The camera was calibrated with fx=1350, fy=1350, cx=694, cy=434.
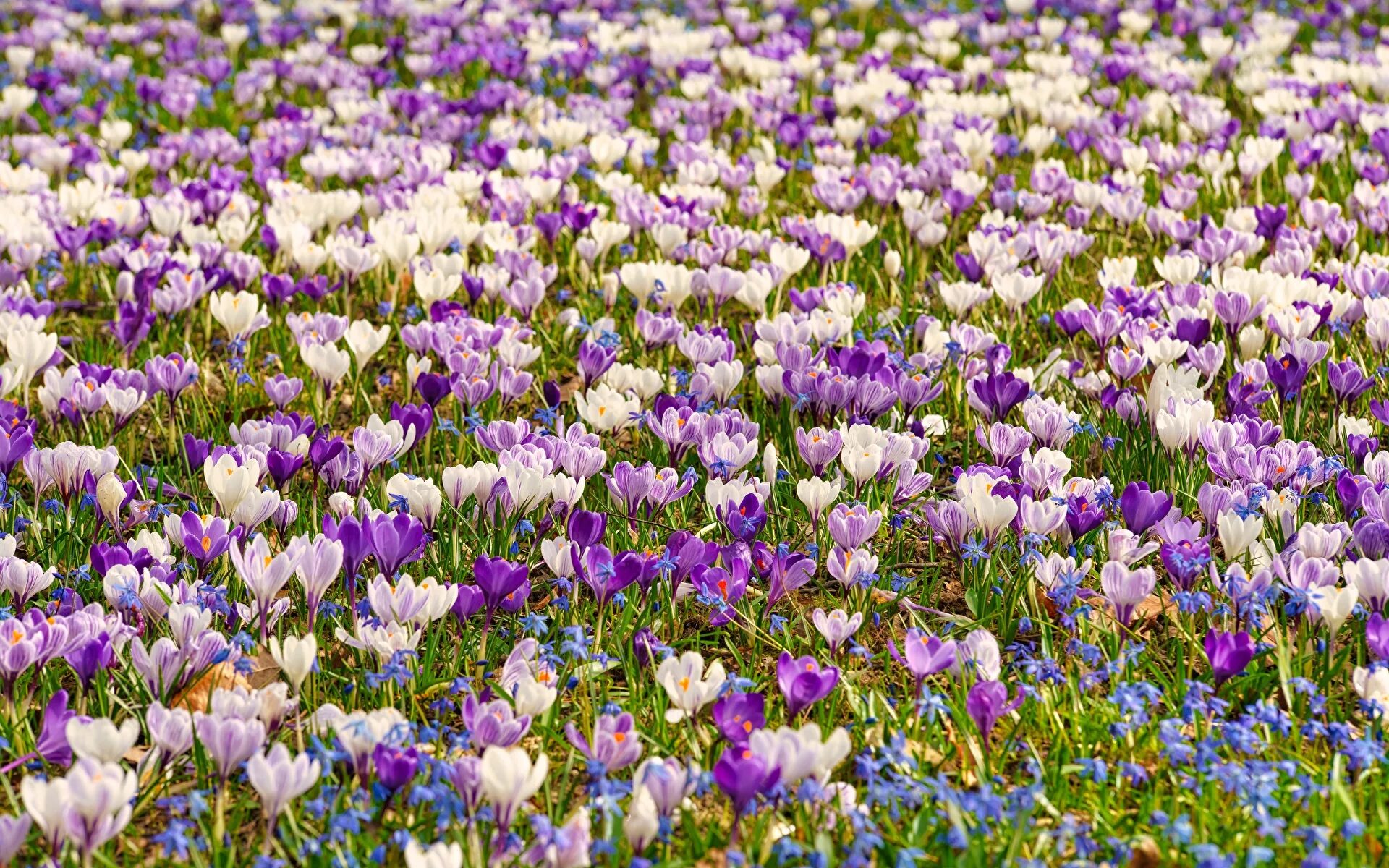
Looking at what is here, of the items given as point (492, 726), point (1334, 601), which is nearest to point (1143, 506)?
point (1334, 601)

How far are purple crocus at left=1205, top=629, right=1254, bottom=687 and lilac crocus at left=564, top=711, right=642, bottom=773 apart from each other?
3.73ft

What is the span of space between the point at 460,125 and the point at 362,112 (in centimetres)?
68

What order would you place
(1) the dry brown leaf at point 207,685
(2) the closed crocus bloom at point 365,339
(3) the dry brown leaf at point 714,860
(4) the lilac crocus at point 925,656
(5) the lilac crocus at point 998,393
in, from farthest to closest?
(2) the closed crocus bloom at point 365,339 → (5) the lilac crocus at point 998,393 → (1) the dry brown leaf at point 207,685 → (4) the lilac crocus at point 925,656 → (3) the dry brown leaf at point 714,860

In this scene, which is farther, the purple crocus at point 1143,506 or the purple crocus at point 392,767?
the purple crocus at point 1143,506

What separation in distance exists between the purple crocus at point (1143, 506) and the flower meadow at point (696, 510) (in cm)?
4

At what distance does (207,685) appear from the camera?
292 centimetres

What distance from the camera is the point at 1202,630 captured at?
3.06 metres

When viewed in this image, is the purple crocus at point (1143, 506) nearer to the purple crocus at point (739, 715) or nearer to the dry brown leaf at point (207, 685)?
the purple crocus at point (739, 715)

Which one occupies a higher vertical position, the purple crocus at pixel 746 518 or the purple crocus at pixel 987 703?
the purple crocus at pixel 987 703

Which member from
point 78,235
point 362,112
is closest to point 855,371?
point 78,235

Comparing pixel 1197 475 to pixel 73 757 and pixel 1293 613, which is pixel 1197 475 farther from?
pixel 73 757

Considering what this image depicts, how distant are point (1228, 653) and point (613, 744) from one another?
120 centimetres

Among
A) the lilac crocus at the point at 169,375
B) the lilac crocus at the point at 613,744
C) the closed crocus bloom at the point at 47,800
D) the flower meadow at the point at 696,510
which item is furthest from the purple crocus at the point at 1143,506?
the lilac crocus at the point at 169,375

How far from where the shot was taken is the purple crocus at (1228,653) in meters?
2.60
